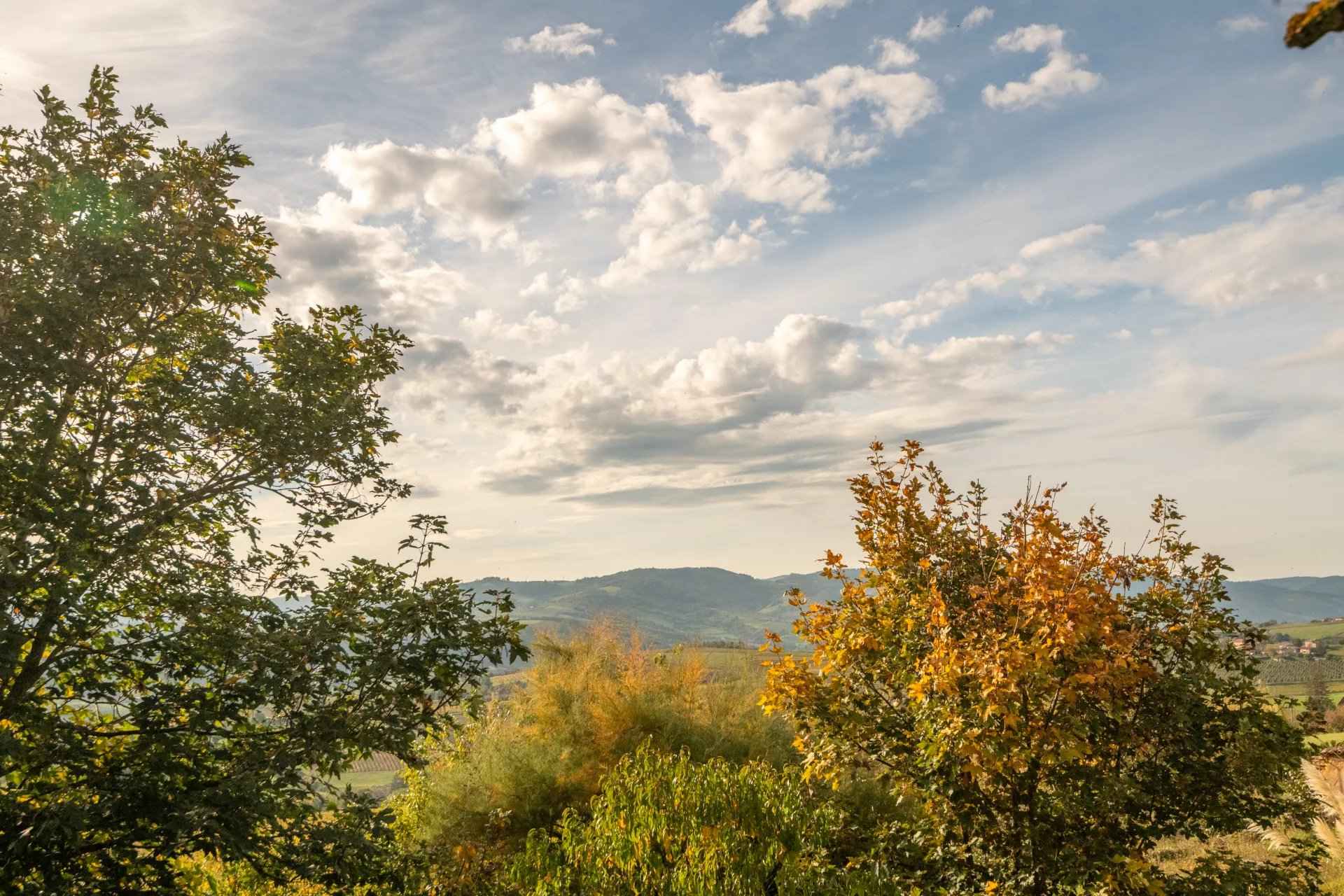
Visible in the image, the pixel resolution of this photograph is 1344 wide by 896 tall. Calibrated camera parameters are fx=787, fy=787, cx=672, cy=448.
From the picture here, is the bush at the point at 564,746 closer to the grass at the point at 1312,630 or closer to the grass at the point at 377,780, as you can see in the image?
the grass at the point at 377,780

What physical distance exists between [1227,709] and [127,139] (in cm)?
1186

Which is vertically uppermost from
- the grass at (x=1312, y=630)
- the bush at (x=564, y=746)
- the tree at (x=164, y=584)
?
the tree at (x=164, y=584)

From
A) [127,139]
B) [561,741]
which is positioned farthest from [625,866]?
[561,741]

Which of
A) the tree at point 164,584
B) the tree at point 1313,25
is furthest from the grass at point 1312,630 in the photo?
the tree at point 1313,25

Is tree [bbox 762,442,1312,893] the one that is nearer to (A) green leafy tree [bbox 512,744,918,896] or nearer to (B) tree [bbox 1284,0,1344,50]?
(A) green leafy tree [bbox 512,744,918,896]

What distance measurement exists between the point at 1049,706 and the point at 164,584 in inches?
314

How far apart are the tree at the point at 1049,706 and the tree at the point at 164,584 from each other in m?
3.52

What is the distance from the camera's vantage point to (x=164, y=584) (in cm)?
730

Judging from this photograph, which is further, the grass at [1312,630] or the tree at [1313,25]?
the grass at [1312,630]

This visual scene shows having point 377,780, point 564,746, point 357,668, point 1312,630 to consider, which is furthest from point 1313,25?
point 1312,630

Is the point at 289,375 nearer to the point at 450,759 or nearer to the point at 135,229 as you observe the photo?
the point at 135,229

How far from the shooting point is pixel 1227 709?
6.98m

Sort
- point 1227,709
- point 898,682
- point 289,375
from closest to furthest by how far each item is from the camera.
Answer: point 1227,709, point 898,682, point 289,375

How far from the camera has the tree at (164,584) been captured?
593 centimetres
